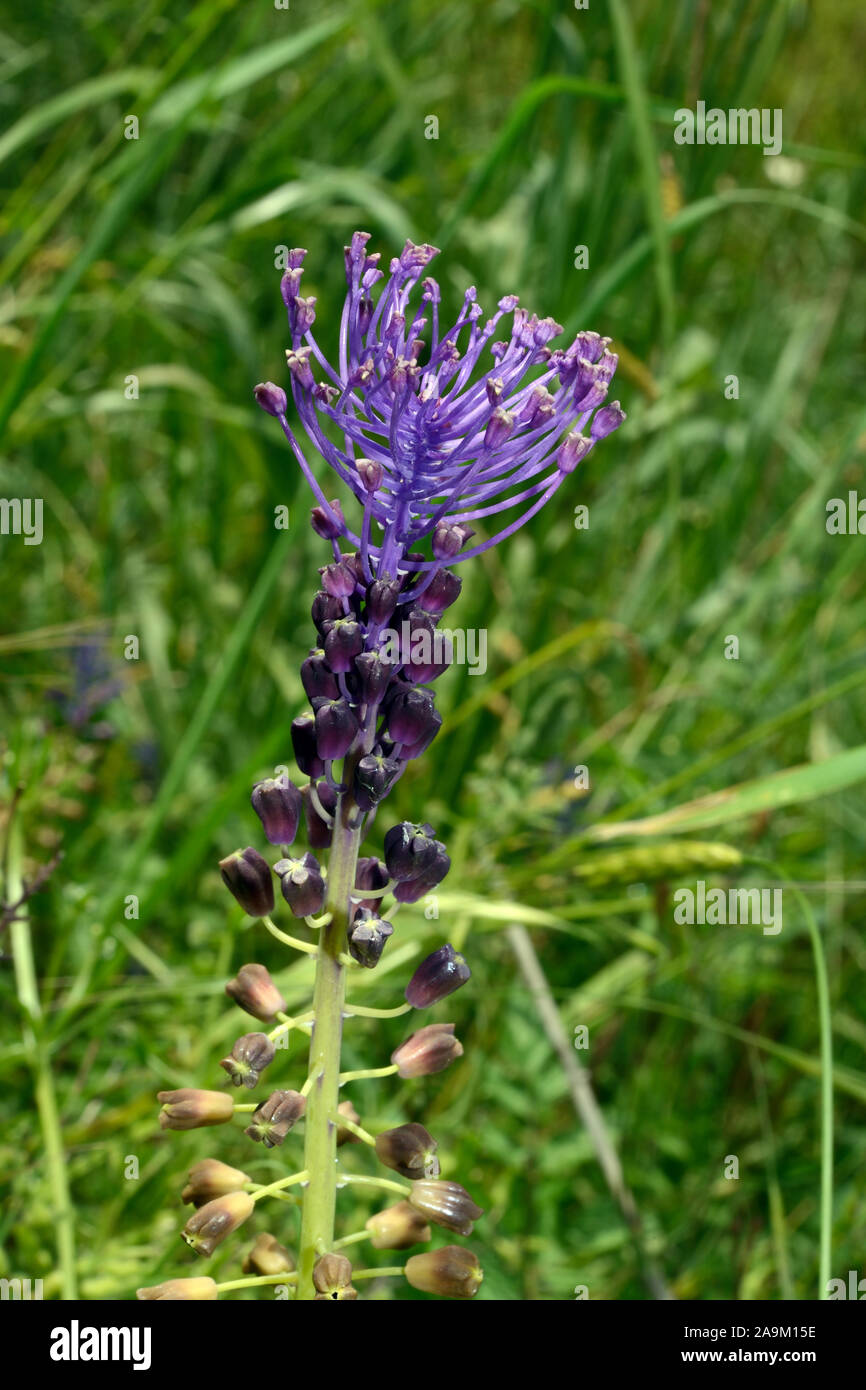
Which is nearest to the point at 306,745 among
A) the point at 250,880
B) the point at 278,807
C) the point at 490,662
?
the point at 278,807

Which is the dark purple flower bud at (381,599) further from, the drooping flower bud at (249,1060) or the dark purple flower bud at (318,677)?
the drooping flower bud at (249,1060)

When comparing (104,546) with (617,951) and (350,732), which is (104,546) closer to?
(617,951)

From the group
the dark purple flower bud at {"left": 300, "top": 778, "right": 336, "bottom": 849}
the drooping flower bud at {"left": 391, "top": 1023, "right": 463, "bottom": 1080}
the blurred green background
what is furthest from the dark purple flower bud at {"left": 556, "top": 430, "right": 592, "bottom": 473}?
the blurred green background

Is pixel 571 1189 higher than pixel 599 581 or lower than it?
lower

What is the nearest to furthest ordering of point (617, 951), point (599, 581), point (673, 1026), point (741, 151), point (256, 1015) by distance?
point (256, 1015) → point (673, 1026) → point (617, 951) → point (599, 581) → point (741, 151)

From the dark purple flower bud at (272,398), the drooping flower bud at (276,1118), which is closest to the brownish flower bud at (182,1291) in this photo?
the drooping flower bud at (276,1118)

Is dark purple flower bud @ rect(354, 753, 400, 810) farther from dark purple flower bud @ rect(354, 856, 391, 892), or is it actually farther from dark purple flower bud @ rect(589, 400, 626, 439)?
dark purple flower bud @ rect(589, 400, 626, 439)
